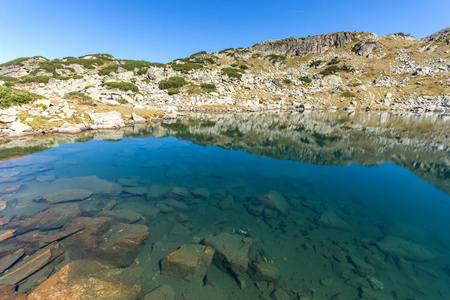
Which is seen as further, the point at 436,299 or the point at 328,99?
the point at 328,99

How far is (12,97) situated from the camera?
91.7 ft

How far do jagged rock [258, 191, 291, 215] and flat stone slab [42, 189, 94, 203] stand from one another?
990 cm

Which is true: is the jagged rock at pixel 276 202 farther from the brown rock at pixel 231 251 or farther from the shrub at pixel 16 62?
the shrub at pixel 16 62

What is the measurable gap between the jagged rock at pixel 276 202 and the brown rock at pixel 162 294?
239 inches

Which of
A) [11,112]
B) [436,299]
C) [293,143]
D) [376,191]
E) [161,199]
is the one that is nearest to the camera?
[436,299]

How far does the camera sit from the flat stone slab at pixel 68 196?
973cm

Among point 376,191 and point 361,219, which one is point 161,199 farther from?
point 376,191

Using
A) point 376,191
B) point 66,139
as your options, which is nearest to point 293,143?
point 376,191

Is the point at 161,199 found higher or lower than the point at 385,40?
lower

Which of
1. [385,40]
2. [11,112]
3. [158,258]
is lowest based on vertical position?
[158,258]

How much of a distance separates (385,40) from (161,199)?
17657cm

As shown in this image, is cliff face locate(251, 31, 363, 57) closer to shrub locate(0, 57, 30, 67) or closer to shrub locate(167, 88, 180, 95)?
shrub locate(167, 88, 180, 95)

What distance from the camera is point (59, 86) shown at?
61.5 meters

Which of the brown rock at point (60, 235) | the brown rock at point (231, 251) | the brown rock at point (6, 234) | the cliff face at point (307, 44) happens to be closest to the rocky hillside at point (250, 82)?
the cliff face at point (307, 44)
